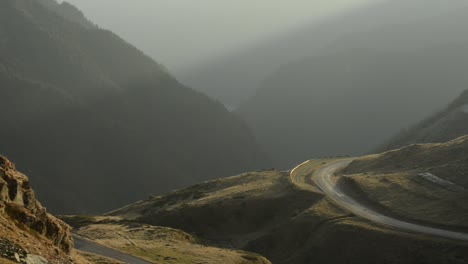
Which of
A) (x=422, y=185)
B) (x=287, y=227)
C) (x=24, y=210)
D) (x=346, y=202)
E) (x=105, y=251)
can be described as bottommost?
(x=422, y=185)

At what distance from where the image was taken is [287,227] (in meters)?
68.2

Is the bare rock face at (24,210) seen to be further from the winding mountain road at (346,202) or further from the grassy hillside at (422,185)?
the grassy hillside at (422,185)

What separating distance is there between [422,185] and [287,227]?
852 inches

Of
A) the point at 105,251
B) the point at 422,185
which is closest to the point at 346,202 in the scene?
the point at 422,185

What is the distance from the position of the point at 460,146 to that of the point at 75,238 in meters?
66.8

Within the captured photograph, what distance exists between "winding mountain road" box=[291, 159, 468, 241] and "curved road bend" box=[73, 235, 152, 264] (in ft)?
108

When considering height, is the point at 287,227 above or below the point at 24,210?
below

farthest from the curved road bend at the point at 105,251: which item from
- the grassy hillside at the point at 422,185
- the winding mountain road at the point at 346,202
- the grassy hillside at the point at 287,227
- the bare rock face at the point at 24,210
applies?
the grassy hillside at the point at 422,185

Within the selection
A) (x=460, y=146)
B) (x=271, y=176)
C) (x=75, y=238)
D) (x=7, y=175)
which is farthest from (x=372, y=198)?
(x=7, y=175)

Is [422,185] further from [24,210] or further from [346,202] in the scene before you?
[24,210]

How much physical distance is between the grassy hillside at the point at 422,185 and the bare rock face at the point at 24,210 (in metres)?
44.4

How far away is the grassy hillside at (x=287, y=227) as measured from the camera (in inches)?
2108

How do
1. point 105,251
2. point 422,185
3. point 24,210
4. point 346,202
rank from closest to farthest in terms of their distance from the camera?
point 24,210 → point 105,251 → point 422,185 → point 346,202

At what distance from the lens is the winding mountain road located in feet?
179
